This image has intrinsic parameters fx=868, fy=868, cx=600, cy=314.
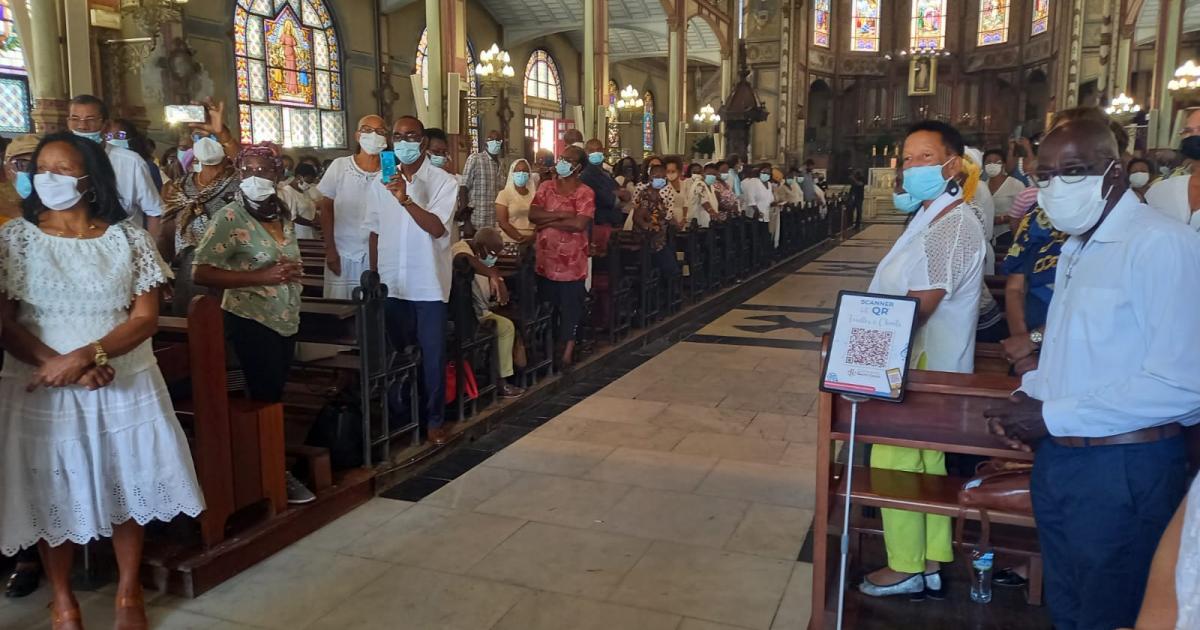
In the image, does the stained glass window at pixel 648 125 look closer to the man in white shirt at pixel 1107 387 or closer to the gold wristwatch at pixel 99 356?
the gold wristwatch at pixel 99 356

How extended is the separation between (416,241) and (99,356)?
1.80m

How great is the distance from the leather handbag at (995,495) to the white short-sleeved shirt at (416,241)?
2509 millimetres

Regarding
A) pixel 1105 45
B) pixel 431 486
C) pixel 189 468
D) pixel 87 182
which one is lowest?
pixel 431 486

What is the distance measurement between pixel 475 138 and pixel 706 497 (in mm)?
10925

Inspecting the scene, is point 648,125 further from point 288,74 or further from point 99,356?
point 99,356

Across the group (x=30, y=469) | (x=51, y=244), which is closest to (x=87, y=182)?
(x=51, y=244)

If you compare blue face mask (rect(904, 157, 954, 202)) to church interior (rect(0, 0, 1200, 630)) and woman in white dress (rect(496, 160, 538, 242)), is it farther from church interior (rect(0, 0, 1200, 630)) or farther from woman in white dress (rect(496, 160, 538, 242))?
woman in white dress (rect(496, 160, 538, 242))

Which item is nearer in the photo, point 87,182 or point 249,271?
point 87,182

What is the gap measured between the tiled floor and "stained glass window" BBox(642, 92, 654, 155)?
21693 mm

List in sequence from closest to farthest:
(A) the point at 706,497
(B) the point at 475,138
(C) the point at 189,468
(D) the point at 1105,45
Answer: (C) the point at 189,468, (A) the point at 706,497, (B) the point at 475,138, (D) the point at 1105,45

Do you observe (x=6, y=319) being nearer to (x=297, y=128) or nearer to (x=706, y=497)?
(x=706, y=497)

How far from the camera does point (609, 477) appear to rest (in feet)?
13.4

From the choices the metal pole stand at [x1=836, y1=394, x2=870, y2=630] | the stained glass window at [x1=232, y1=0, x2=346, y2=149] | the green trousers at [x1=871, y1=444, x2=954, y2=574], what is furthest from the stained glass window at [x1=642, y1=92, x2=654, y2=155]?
the metal pole stand at [x1=836, y1=394, x2=870, y2=630]

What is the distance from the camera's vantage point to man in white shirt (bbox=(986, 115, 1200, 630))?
68.2 inches
